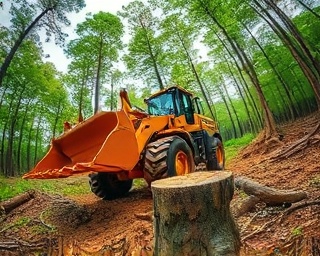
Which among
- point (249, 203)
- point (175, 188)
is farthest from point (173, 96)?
point (175, 188)

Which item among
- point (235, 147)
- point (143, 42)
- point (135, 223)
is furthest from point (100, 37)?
point (135, 223)

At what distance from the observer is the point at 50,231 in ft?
16.5

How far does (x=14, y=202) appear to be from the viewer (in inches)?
272

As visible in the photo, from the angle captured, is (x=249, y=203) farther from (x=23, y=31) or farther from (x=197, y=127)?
(x=23, y=31)

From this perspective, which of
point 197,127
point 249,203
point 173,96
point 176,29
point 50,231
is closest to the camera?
point 249,203

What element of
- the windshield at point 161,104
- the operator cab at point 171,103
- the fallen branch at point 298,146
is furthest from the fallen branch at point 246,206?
the fallen branch at point 298,146

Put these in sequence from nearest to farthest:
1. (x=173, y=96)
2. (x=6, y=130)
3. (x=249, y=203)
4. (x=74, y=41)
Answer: (x=249, y=203) < (x=173, y=96) < (x=74, y=41) < (x=6, y=130)

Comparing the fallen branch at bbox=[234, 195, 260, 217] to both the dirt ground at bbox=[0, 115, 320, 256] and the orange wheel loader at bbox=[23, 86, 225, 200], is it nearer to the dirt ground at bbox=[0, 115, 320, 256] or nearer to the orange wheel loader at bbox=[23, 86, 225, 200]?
the dirt ground at bbox=[0, 115, 320, 256]

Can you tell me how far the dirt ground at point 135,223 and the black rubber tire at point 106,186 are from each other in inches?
12.3

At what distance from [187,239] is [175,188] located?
336mm

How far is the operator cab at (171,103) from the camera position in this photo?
6906 millimetres

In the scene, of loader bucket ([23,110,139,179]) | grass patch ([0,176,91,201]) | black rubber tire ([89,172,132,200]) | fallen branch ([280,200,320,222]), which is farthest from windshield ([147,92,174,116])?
grass patch ([0,176,91,201])

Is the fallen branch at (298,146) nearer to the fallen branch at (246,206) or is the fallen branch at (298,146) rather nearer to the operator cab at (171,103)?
the operator cab at (171,103)

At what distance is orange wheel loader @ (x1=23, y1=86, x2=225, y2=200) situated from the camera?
15.0 ft
